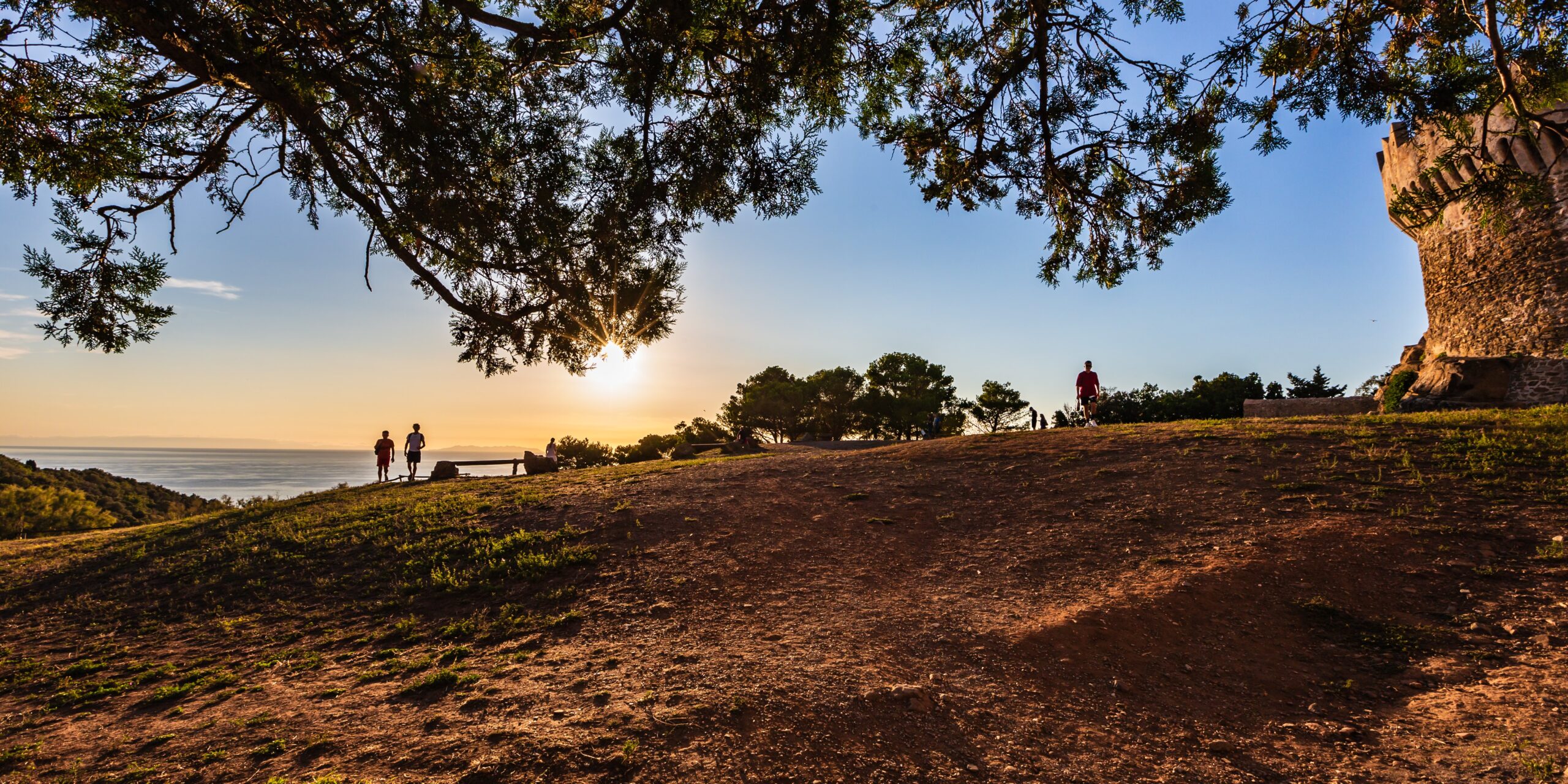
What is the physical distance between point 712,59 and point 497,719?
5.29 meters

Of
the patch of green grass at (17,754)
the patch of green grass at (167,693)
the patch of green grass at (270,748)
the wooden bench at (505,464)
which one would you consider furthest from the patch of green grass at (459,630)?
the wooden bench at (505,464)

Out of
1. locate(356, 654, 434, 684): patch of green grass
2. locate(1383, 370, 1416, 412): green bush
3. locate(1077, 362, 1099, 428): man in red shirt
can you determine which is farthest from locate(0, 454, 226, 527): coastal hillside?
locate(1383, 370, 1416, 412): green bush

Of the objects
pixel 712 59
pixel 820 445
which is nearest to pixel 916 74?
pixel 712 59

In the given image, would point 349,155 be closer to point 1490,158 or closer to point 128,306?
point 128,306

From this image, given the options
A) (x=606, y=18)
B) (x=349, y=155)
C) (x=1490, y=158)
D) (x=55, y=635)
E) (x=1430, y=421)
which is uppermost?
(x=606, y=18)

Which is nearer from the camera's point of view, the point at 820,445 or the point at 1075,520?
the point at 1075,520

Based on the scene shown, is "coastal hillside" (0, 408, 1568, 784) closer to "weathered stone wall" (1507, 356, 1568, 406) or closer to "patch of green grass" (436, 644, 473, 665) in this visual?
"patch of green grass" (436, 644, 473, 665)

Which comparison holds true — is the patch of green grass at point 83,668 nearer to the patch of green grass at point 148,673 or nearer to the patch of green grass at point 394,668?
the patch of green grass at point 148,673

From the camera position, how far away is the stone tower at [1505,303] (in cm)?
1822

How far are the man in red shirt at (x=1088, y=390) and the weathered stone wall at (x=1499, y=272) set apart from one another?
30.5ft

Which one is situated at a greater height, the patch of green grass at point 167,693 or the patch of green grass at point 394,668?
the patch of green grass at point 394,668

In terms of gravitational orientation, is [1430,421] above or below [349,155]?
below

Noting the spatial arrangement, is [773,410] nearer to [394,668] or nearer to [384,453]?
[384,453]

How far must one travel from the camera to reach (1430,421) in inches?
427
